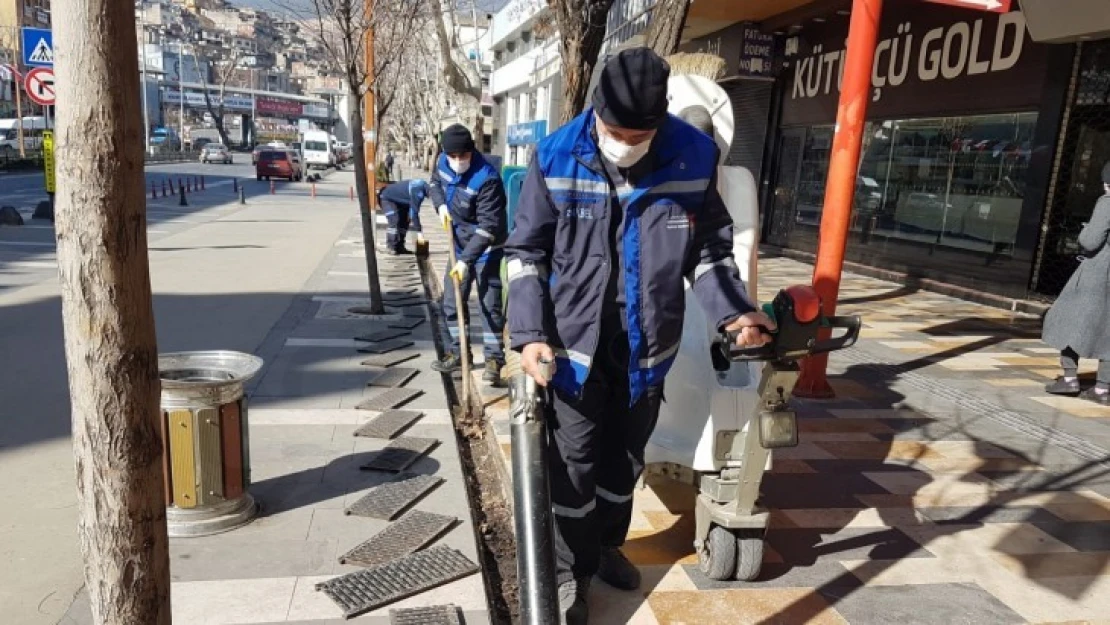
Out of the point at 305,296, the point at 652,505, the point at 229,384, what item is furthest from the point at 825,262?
the point at 305,296

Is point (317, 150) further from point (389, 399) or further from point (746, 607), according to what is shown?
point (746, 607)

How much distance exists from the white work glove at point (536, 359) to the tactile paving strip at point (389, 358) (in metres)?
4.34

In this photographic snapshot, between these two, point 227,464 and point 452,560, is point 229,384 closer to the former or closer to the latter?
point 227,464

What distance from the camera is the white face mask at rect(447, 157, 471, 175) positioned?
5871mm

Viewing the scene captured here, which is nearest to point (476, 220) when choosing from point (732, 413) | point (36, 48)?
point (732, 413)

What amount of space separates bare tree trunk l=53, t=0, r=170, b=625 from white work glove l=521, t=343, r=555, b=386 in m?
0.96

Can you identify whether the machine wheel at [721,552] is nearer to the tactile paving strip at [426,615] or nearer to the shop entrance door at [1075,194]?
the tactile paving strip at [426,615]

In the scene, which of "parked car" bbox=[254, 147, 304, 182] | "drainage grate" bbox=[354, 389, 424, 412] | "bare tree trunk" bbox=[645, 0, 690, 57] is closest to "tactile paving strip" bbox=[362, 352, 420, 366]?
"drainage grate" bbox=[354, 389, 424, 412]

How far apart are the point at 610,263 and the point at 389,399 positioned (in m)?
3.30

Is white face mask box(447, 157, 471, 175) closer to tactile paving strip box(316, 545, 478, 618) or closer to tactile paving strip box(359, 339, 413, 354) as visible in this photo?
tactile paving strip box(359, 339, 413, 354)

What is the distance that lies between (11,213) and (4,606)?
565 inches

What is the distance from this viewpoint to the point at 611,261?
8.51ft

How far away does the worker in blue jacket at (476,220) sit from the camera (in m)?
5.80

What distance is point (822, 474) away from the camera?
4.50 m
